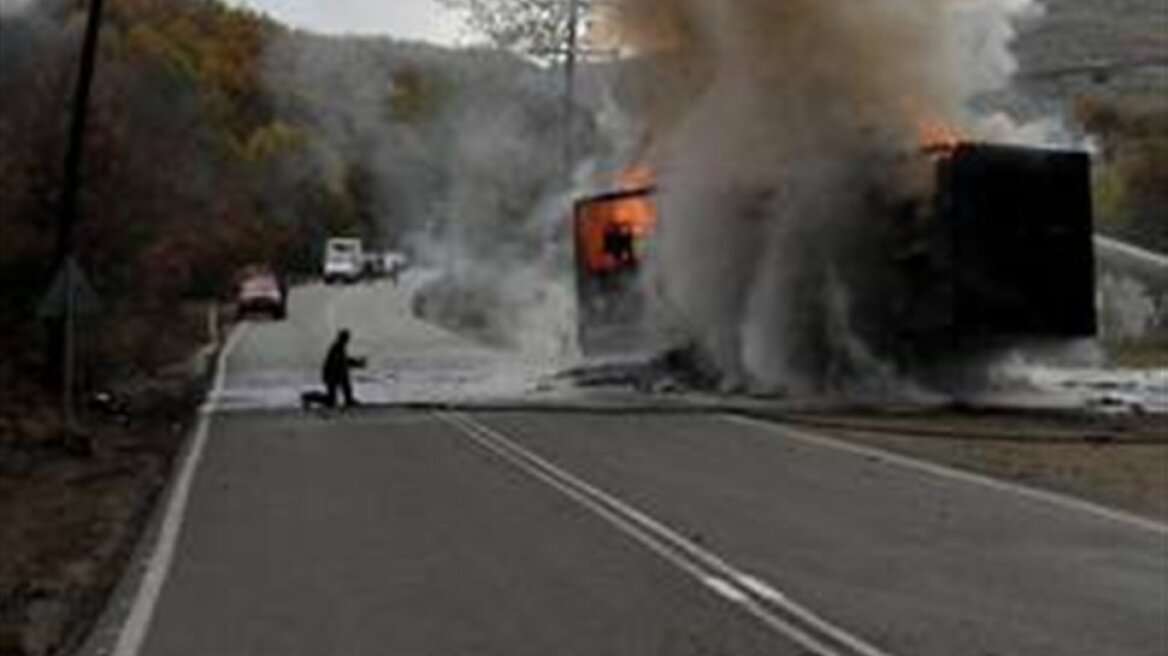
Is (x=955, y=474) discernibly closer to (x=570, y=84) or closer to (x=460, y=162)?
(x=570, y=84)

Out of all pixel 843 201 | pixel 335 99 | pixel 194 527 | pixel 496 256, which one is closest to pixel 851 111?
pixel 843 201

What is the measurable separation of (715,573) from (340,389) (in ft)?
80.7

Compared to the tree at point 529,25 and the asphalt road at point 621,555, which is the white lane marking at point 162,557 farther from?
the tree at point 529,25

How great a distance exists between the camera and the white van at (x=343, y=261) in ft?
407

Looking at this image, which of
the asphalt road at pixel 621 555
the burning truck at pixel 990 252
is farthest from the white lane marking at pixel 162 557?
the burning truck at pixel 990 252

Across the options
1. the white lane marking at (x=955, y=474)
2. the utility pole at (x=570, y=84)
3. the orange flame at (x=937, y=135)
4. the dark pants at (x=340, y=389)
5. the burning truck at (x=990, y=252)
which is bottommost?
the white lane marking at (x=955, y=474)

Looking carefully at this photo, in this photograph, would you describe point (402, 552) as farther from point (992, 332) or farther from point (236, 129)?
point (236, 129)

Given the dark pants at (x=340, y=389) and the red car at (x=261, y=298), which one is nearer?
the dark pants at (x=340, y=389)

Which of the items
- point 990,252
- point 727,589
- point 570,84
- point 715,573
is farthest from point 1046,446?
point 570,84

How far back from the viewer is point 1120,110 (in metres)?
124

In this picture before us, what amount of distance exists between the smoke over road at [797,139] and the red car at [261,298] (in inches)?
1573

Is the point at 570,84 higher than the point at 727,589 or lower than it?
higher

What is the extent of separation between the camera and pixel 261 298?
88188 mm

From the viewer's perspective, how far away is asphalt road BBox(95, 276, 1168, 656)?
14109 mm
